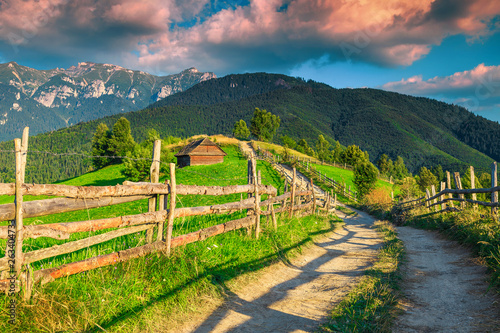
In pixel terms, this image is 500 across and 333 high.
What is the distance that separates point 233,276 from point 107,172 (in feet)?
195

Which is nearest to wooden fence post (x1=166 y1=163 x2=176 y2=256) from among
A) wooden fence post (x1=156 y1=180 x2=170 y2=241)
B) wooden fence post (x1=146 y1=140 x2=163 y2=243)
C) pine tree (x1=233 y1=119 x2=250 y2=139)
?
wooden fence post (x1=156 y1=180 x2=170 y2=241)

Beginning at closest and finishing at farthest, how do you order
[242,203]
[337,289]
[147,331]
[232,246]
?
[147,331]
[337,289]
[232,246]
[242,203]

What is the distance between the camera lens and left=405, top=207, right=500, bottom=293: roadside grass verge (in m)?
5.17

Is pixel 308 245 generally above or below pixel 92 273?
below

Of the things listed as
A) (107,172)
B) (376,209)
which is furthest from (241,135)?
(376,209)

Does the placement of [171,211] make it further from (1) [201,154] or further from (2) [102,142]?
(2) [102,142]

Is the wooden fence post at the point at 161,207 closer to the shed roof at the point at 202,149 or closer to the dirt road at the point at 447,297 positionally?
the dirt road at the point at 447,297

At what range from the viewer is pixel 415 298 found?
176 inches

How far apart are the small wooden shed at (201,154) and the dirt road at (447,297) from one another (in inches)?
1818

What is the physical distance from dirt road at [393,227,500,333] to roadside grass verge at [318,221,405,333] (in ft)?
0.54

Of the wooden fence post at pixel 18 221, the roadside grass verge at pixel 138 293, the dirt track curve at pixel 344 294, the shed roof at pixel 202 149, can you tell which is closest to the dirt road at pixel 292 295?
the dirt track curve at pixel 344 294

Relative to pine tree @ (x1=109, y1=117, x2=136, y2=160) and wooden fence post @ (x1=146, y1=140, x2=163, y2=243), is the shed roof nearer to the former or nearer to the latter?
pine tree @ (x1=109, y1=117, x2=136, y2=160)

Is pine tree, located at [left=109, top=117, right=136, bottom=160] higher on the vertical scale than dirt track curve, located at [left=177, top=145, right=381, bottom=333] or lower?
higher

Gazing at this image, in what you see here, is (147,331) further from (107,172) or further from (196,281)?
(107,172)
